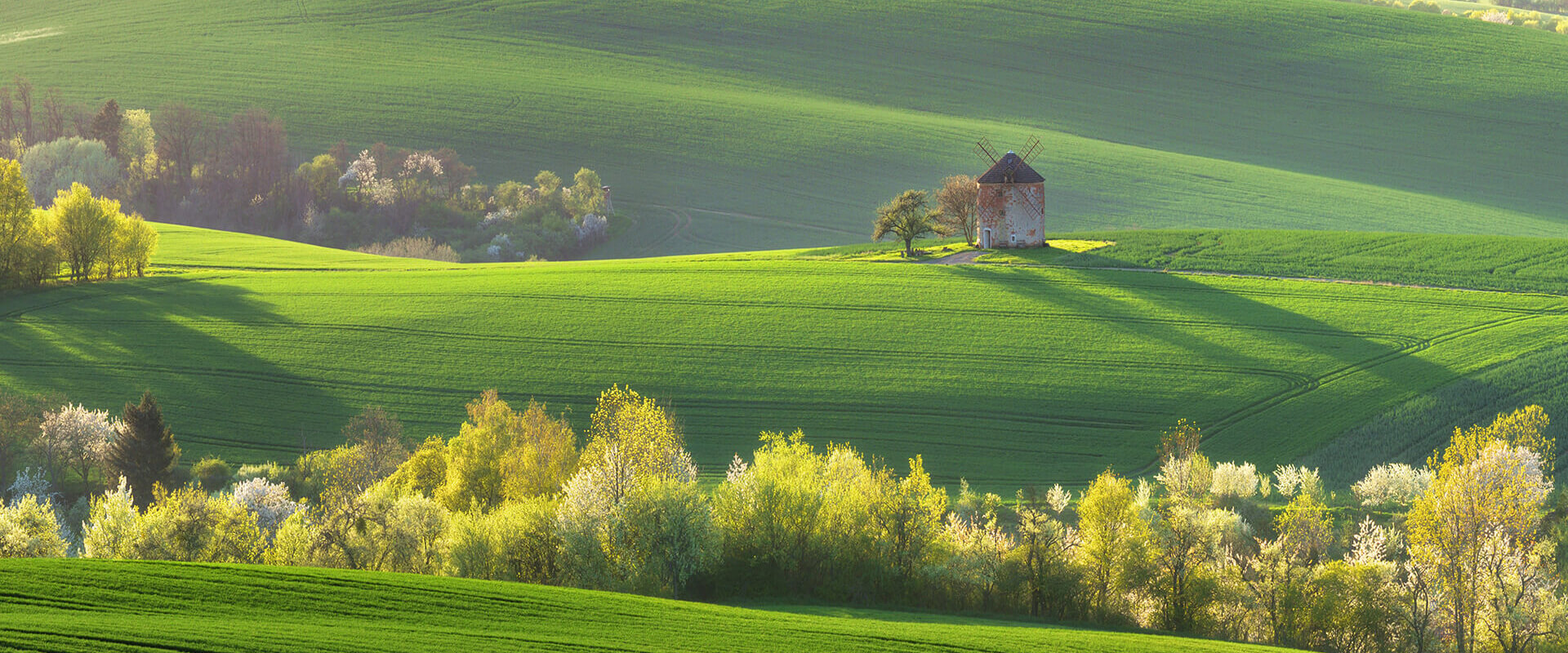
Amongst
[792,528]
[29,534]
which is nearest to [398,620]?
[792,528]

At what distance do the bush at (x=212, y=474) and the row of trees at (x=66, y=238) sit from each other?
24.8 metres

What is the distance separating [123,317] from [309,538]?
30.5 meters

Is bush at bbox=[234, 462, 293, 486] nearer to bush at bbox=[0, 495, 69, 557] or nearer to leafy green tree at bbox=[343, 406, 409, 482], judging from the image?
leafy green tree at bbox=[343, 406, 409, 482]

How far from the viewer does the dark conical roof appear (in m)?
62.6

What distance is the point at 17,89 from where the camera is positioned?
371ft

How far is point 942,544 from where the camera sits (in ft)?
111

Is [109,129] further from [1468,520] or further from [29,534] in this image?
[1468,520]

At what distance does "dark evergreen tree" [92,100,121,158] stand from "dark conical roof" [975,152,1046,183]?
80.6m

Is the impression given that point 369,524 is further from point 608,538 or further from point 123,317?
point 123,317

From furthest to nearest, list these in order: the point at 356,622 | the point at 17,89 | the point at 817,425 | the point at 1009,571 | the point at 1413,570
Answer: the point at 17,89 → the point at 817,425 → the point at 1009,571 → the point at 1413,570 → the point at 356,622

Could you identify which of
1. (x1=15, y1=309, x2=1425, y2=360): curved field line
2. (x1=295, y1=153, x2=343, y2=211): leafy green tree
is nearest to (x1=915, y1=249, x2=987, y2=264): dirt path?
(x1=15, y1=309, x2=1425, y2=360): curved field line

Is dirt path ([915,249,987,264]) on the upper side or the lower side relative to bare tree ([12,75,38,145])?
lower

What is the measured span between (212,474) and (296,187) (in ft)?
196

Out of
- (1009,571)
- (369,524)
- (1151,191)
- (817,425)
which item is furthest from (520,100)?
(1009,571)
